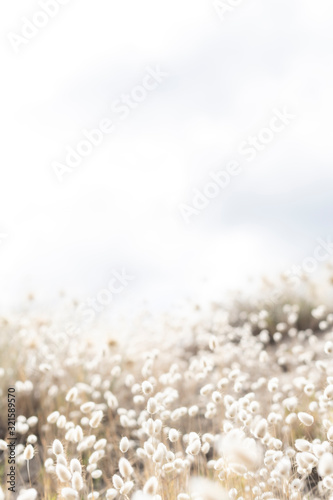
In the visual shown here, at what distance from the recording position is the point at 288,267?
7402 millimetres

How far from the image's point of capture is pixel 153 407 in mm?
2227

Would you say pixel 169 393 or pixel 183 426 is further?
pixel 183 426

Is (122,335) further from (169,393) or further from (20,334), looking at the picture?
(169,393)

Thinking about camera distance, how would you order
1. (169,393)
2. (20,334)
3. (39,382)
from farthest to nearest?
(20,334), (39,382), (169,393)

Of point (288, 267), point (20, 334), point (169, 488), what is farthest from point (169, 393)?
point (288, 267)

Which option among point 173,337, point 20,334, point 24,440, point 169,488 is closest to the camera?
point 169,488

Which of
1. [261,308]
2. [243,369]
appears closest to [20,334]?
[243,369]

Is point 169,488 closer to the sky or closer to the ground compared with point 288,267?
closer to the sky

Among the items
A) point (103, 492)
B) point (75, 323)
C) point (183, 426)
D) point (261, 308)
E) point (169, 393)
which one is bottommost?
point (261, 308)

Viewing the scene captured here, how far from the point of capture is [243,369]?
221 inches

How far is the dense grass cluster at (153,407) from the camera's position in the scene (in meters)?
2.37

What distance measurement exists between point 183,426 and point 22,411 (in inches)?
53.0

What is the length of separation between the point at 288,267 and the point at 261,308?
0.74 metres

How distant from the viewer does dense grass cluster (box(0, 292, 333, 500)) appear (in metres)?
2.37
